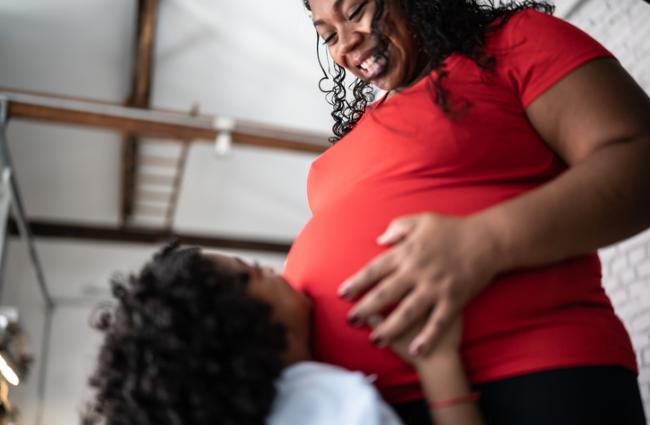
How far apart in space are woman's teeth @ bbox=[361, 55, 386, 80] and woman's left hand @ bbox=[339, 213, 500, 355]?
0.37 m

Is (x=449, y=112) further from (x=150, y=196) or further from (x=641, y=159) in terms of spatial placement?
(x=150, y=196)

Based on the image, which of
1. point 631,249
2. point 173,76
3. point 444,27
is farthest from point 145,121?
point 444,27

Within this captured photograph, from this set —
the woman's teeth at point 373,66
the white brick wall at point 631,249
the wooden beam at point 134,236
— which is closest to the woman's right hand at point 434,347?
the woman's teeth at point 373,66

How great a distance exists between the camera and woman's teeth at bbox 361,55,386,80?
1073mm

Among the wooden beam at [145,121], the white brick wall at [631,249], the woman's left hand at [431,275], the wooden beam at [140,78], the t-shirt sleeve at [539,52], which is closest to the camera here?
the woman's left hand at [431,275]

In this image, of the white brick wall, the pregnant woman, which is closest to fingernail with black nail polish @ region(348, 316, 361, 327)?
the pregnant woman

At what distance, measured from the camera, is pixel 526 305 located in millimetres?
802

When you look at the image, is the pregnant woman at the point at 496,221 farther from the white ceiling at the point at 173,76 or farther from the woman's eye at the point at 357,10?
the white ceiling at the point at 173,76

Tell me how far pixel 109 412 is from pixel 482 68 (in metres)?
0.68

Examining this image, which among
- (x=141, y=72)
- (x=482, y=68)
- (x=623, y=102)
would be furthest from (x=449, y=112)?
(x=141, y=72)

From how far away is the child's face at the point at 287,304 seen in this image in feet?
2.95

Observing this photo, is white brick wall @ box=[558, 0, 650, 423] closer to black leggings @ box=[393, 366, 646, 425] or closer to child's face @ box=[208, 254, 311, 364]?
black leggings @ box=[393, 366, 646, 425]

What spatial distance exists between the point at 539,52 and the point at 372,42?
296mm

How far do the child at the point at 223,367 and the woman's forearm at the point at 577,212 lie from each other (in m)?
0.13
